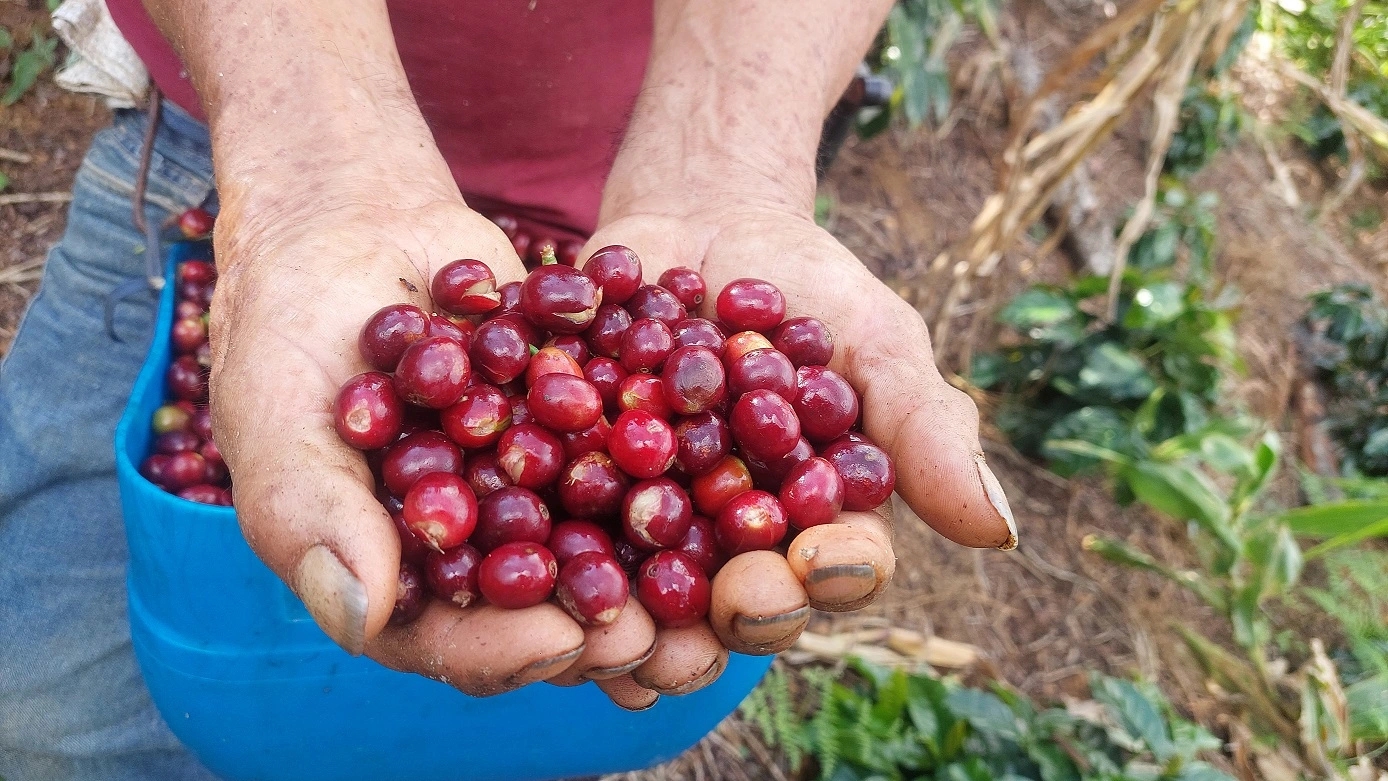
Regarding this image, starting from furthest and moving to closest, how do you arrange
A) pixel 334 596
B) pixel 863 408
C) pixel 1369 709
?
pixel 1369 709 → pixel 863 408 → pixel 334 596

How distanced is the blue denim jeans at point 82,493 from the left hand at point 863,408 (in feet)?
5.22

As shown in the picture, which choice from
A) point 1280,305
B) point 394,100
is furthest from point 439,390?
point 1280,305

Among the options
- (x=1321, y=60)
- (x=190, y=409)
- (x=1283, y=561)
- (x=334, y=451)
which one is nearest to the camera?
(x=334, y=451)

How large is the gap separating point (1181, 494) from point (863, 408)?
265 centimetres

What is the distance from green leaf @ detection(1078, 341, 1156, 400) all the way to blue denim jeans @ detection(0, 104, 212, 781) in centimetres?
388

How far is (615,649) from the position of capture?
1.60 metres

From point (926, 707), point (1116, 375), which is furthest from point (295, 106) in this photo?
point (1116, 375)

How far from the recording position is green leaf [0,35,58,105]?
4336 mm

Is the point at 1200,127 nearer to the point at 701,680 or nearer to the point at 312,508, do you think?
the point at 701,680

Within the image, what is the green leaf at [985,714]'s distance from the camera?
10.2 ft

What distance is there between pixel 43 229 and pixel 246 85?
2.81 meters

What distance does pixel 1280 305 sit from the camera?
21.1ft

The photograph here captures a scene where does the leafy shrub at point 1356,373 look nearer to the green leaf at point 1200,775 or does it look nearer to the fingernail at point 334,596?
the green leaf at point 1200,775

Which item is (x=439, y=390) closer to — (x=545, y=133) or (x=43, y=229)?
(x=545, y=133)
